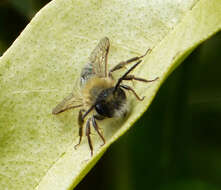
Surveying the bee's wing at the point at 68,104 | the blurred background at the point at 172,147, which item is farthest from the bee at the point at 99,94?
the blurred background at the point at 172,147

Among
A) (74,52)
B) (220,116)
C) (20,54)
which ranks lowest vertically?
(220,116)

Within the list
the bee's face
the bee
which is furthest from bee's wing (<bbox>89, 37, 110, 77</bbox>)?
the bee's face

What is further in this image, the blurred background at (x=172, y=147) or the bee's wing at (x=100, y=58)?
the blurred background at (x=172, y=147)

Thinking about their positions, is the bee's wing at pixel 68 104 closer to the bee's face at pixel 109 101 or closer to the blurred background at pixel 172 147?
the bee's face at pixel 109 101

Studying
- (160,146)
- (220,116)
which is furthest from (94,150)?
(220,116)

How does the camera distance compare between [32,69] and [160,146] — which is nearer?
[32,69]

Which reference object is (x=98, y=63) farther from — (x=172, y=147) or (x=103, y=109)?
(x=172, y=147)

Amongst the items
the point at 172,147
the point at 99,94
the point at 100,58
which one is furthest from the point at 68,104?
the point at 172,147

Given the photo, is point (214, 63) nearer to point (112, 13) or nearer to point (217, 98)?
point (217, 98)
